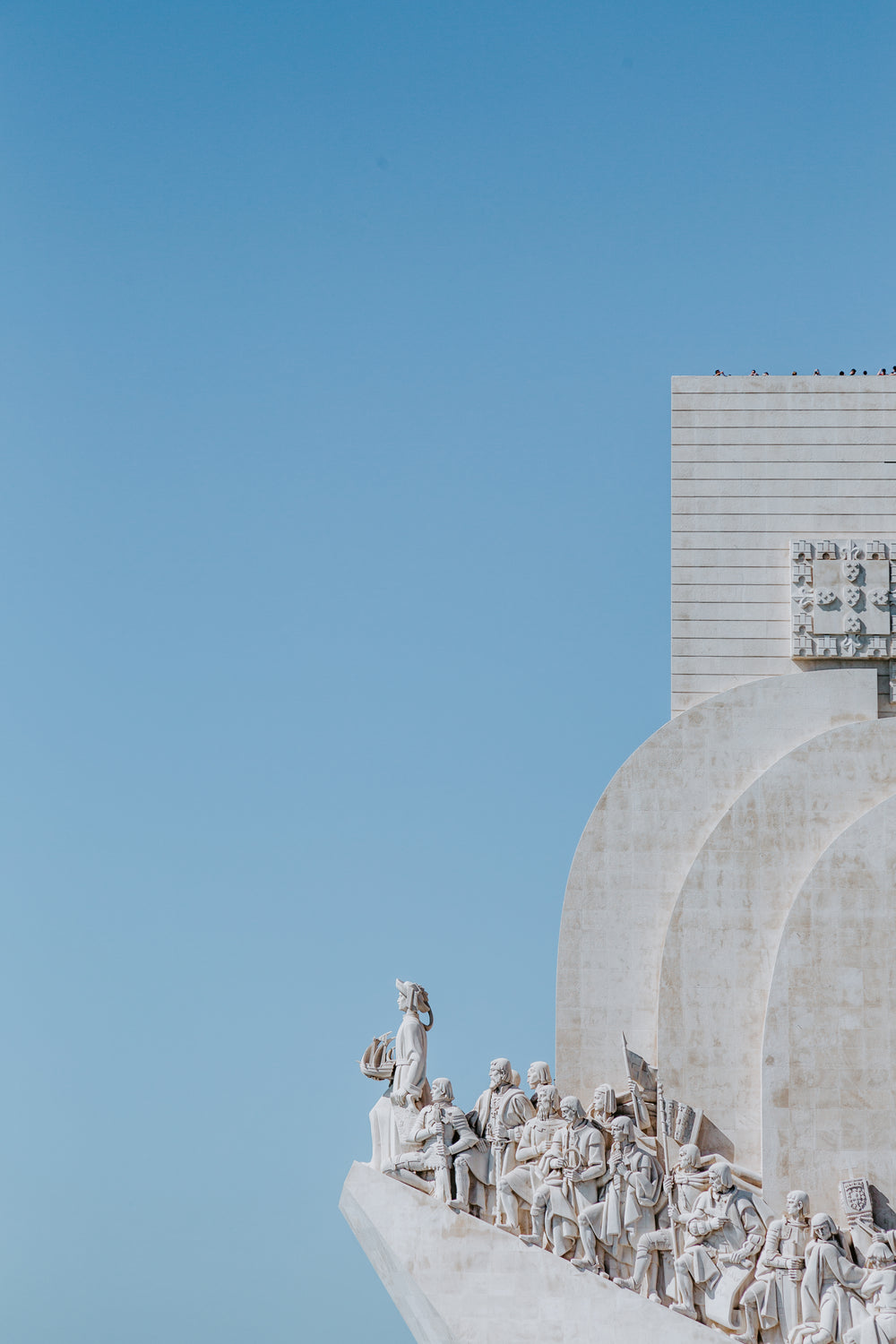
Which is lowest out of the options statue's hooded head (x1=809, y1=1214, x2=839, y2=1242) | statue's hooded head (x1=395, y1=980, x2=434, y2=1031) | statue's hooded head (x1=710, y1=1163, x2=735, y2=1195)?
statue's hooded head (x1=809, y1=1214, x2=839, y2=1242)

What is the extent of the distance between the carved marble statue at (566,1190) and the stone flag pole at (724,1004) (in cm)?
2

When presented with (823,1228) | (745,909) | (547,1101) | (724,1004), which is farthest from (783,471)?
(823,1228)

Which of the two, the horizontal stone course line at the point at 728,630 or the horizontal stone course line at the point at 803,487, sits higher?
the horizontal stone course line at the point at 803,487

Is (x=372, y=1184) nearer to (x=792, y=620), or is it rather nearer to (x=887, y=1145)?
(x=887, y=1145)

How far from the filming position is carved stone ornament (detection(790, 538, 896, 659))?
1689 centimetres

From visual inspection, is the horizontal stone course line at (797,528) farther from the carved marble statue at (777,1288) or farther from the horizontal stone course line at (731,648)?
the carved marble statue at (777,1288)

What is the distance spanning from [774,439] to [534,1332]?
28.3 feet

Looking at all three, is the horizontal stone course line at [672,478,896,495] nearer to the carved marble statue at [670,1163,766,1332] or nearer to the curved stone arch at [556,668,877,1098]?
the curved stone arch at [556,668,877,1098]

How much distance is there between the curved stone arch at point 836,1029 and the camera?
15.1 m

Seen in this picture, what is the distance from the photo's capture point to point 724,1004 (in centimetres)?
1589

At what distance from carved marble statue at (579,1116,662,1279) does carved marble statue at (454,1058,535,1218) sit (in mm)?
823

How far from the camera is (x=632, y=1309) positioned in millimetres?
14375

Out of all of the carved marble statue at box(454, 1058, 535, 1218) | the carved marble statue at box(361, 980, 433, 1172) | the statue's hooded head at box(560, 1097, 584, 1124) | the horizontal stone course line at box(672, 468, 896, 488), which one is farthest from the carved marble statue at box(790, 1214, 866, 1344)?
the horizontal stone course line at box(672, 468, 896, 488)

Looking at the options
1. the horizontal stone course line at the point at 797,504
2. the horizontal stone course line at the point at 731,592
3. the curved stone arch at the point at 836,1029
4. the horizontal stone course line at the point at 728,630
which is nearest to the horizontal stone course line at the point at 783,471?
the horizontal stone course line at the point at 797,504
